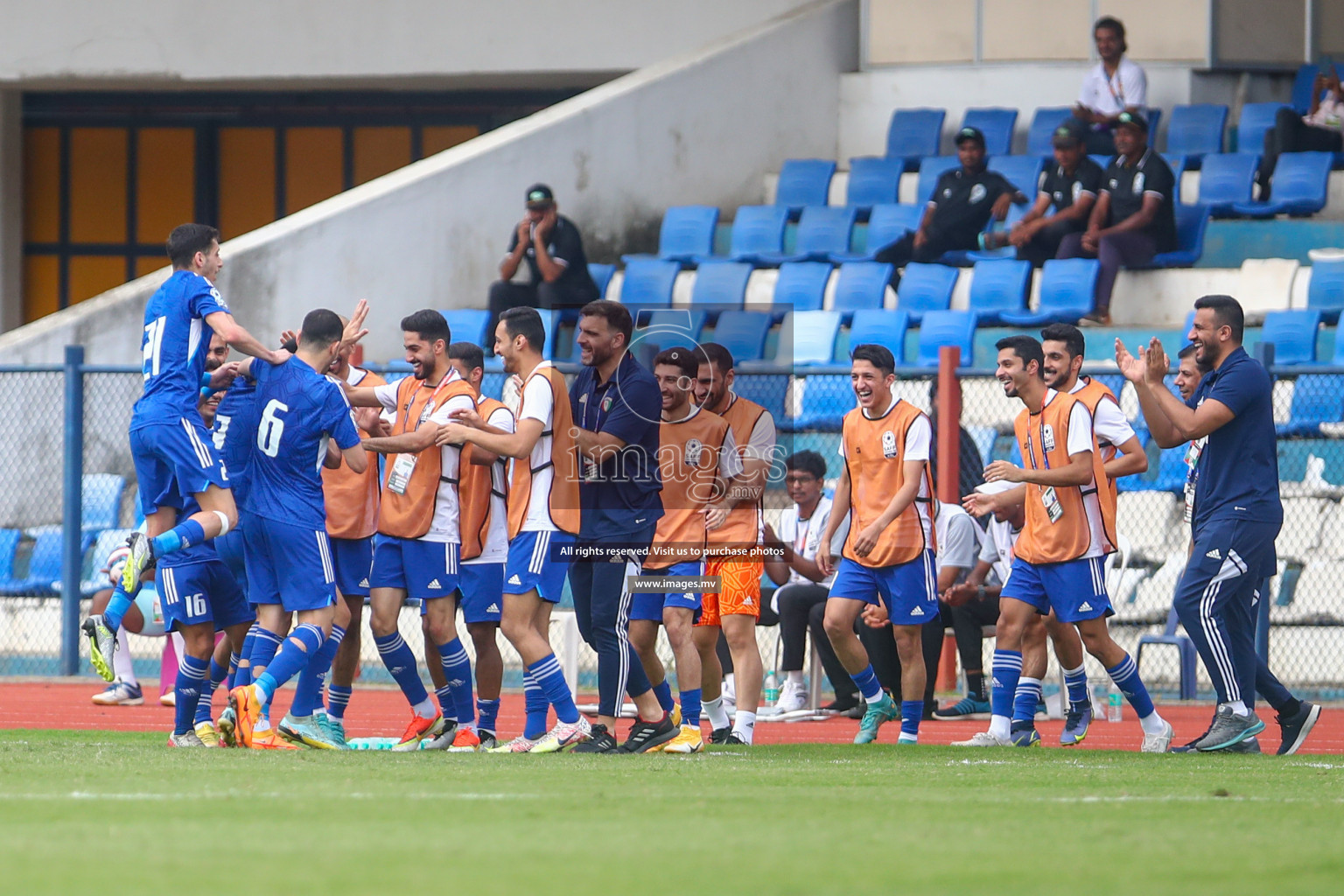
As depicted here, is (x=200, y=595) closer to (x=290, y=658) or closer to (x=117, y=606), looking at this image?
(x=117, y=606)

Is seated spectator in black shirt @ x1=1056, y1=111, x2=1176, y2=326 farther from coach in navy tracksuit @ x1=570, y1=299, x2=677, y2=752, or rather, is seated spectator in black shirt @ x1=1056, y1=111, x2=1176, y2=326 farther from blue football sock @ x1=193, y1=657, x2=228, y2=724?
blue football sock @ x1=193, y1=657, x2=228, y2=724

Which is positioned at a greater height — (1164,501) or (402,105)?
(402,105)

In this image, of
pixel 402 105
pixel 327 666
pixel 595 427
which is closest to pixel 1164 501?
pixel 595 427

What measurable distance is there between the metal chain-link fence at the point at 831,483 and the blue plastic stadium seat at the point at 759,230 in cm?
390

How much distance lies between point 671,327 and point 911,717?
6004 millimetres

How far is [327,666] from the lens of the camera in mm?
9297

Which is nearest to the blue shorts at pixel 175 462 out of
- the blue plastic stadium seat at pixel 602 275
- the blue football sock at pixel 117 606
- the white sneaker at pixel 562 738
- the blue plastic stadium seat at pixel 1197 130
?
the blue football sock at pixel 117 606

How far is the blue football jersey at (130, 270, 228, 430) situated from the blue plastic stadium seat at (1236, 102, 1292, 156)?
12.1 metres

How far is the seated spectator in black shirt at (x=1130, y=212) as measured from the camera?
54.1 feet

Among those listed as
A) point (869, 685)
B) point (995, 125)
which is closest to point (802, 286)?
point (995, 125)

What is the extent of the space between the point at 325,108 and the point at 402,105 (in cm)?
107

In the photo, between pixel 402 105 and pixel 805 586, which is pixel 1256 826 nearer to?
pixel 805 586

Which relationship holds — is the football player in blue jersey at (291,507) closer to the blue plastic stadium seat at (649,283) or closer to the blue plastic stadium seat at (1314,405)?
the blue plastic stadium seat at (1314,405)

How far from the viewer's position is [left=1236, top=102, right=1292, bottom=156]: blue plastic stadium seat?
1833 cm
